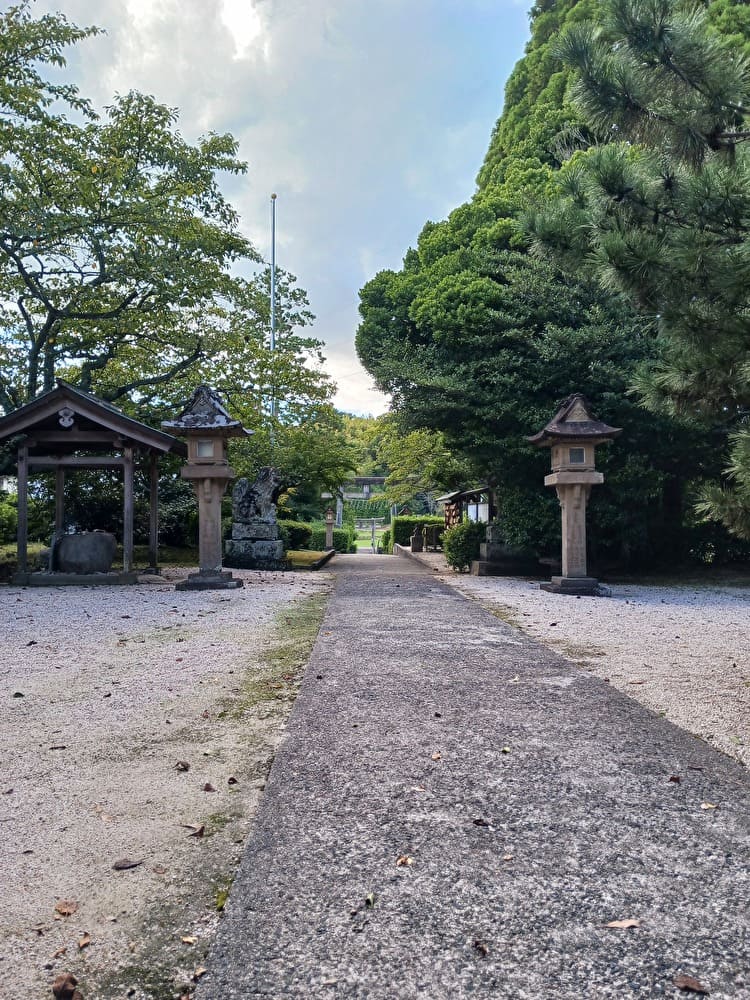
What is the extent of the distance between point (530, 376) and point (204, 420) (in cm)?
582

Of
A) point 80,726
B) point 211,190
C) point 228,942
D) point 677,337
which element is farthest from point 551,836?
point 211,190

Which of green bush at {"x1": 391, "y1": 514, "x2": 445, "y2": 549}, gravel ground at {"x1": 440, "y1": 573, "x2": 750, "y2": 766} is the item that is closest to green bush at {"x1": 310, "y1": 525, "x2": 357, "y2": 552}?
green bush at {"x1": 391, "y1": 514, "x2": 445, "y2": 549}

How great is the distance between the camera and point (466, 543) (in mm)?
13461

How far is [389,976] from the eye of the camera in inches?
54.5

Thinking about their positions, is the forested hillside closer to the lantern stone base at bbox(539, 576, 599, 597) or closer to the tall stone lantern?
the lantern stone base at bbox(539, 576, 599, 597)

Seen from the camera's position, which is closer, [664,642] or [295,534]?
[664,642]

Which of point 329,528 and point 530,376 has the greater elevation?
point 530,376

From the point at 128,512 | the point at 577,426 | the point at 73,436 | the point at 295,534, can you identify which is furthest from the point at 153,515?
the point at 295,534

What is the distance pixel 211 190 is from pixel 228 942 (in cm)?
1415

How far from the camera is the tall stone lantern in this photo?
9625mm

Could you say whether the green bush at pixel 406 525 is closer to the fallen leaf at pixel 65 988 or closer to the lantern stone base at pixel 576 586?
the lantern stone base at pixel 576 586

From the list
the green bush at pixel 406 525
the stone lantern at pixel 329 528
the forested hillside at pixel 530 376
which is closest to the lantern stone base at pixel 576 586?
the forested hillside at pixel 530 376

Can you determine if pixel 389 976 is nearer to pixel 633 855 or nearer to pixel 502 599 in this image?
pixel 633 855

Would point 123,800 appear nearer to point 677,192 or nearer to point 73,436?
point 677,192
